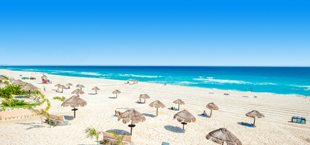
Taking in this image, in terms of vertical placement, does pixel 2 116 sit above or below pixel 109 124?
above

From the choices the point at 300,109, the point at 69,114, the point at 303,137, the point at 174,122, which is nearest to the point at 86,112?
the point at 69,114

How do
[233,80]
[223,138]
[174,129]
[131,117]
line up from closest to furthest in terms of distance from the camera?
[223,138]
[131,117]
[174,129]
[233,80]

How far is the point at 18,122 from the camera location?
11578mm

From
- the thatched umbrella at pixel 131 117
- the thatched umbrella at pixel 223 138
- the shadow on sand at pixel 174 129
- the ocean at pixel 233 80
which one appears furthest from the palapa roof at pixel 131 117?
the ocean at pixel 233 80

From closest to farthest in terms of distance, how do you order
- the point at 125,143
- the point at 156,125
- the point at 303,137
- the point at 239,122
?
1. the point at 125,143
2. the point at 303,137
3. the point at 156,125
4. the point at 239,122

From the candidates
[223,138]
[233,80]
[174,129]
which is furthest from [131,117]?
[233,80]

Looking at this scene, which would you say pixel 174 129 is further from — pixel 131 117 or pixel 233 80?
pixel 233 80

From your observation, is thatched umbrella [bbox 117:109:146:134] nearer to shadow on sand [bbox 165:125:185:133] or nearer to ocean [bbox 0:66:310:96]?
shadow on sand [bbox 165:125:185:133]

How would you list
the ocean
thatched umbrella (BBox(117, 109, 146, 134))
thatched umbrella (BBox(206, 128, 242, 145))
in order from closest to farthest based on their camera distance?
thatched umbrella (BBox(206, 128, 242, 145)), thatched umbrella (BBox(117, 109, 146, 134)), the ocean

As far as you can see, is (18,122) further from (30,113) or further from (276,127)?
(276,127)

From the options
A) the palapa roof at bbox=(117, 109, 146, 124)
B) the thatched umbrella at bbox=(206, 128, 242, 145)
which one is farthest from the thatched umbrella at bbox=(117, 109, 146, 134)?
the thatched umbrella at bbox=(206, 128, 242, 145)

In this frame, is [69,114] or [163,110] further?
[163,110]

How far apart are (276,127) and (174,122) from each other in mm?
9179

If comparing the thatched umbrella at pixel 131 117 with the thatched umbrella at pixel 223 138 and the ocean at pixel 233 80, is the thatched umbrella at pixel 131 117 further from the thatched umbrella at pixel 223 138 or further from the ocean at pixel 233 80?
the ocean at pixel 233 80
